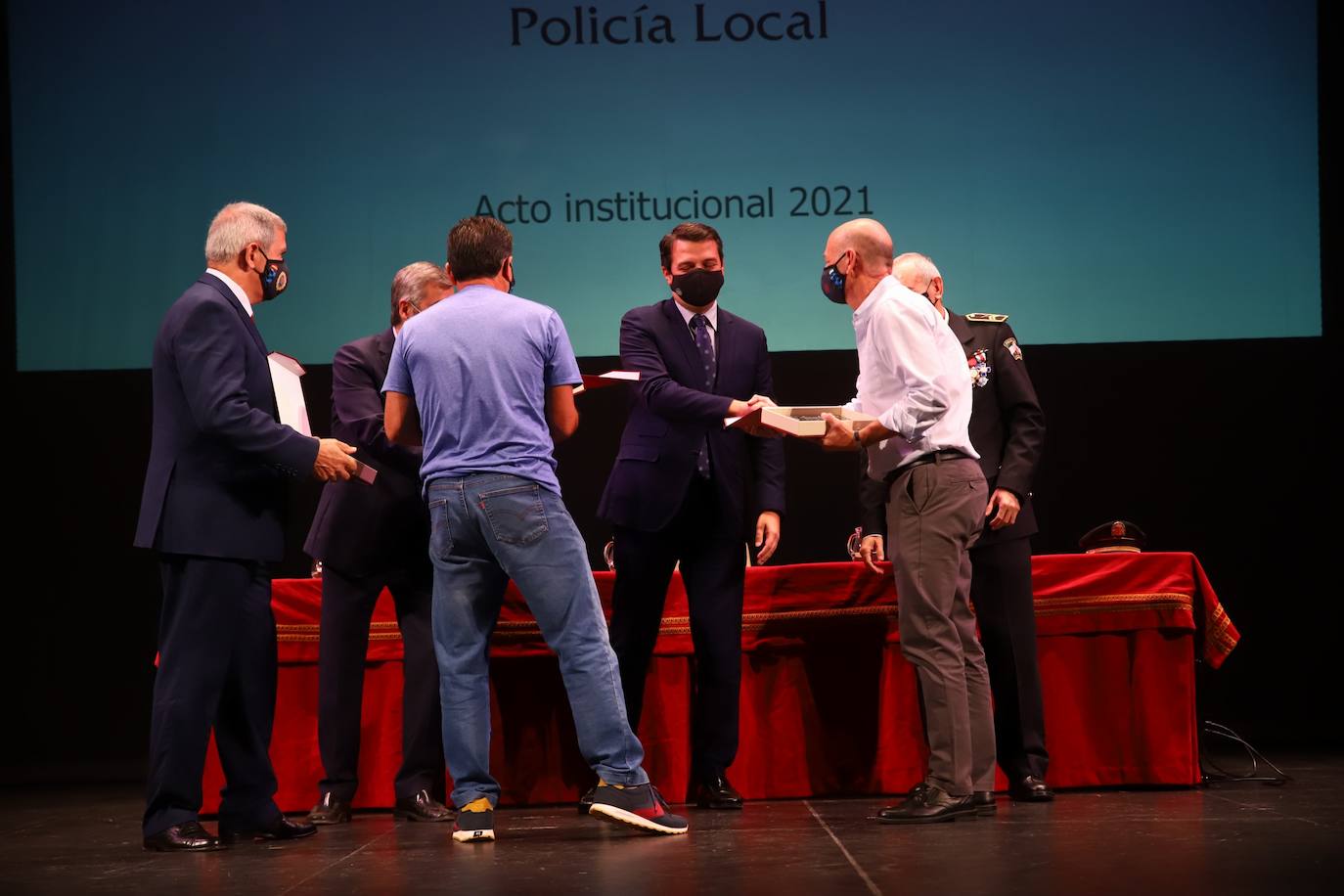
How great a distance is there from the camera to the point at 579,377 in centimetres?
300

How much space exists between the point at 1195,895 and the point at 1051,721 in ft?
5.89

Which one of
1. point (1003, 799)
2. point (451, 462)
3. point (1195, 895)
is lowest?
point (1003, 799)

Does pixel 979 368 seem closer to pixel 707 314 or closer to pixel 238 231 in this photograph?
pixel 707 314

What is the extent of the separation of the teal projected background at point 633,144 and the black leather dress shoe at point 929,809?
2.32 m

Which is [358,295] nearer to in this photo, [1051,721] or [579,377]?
[579,377]

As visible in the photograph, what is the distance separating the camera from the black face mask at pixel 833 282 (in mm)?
3188

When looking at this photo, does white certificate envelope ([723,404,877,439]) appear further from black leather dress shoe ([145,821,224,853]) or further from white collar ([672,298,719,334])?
black leather dress shoe ([145,821,224,853])

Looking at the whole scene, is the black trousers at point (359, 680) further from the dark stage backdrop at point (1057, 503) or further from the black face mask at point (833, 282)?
the dark stage backdrop at point (1057, 503)

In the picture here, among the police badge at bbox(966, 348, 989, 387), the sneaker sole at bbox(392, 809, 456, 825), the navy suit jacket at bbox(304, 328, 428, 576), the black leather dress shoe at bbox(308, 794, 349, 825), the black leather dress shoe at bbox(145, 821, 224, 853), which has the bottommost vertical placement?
the sneaker sole at bbox(392, 809, 456, 825)

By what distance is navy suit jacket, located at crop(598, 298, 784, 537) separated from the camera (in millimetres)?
3447

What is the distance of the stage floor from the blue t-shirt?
2.68 ft

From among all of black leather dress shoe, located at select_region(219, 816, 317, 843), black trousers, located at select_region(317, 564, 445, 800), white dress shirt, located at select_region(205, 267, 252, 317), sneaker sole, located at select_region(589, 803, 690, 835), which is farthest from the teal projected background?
sneaker sole, located at select_region(589, 803, 690, 835)

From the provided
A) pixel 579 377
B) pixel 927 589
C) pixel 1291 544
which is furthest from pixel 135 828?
pixel 1291 544

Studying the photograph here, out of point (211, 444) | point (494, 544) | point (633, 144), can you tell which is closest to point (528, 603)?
point (494, 544)
